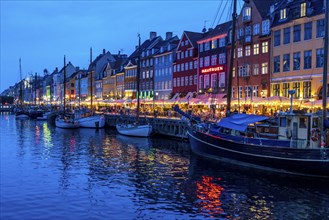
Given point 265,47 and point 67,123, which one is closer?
point 265,47

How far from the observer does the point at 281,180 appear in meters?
25.7

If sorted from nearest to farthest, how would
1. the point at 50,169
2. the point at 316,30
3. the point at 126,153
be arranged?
the point at 50,169 < the point at 126,153 < the point at 316,30

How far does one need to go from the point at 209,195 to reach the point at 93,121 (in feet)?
166

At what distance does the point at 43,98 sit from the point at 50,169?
17682 centimetres

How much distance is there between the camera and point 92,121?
70812mm

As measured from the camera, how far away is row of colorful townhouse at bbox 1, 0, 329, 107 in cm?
4862

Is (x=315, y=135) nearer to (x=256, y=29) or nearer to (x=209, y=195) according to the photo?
(x=209, y=195)

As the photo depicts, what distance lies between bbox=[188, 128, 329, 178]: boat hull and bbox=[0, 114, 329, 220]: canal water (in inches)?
23.9

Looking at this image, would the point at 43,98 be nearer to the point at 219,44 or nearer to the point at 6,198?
the point at 219,44

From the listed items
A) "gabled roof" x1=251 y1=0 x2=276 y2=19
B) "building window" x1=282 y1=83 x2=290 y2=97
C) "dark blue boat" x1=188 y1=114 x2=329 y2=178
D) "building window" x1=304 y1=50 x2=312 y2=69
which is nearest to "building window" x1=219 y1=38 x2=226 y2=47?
"gabled roof" x1=251 y1=0 x2=276 y2=19

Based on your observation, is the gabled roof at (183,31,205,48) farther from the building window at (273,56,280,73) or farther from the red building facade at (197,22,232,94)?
the building window at (273,56,280,73)

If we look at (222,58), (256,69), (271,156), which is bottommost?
(271,156)

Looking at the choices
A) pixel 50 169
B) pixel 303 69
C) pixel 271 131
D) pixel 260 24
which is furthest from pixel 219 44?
pixel 50 169

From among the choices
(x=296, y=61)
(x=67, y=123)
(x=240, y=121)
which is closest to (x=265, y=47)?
(x=296, y=61)
